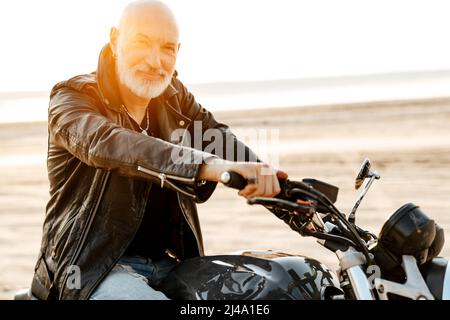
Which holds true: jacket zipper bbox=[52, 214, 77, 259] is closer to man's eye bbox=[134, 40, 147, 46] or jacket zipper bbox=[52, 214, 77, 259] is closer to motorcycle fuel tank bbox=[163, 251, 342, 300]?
motorcycle fuel tank bbox=[163, 251, 342, 300]

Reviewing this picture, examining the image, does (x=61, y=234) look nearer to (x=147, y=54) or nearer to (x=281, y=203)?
(x=147, y=54)

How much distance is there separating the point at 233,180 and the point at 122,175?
743 mm

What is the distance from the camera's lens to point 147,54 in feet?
9.84

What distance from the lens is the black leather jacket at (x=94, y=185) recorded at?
2.49 meters

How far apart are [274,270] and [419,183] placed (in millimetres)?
7363

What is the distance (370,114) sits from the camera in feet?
58.2

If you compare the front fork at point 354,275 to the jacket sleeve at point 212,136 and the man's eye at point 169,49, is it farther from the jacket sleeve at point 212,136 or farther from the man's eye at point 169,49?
the man's eye at point 169,49

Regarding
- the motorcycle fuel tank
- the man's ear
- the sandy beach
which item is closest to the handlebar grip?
the motorcycle fuel tank

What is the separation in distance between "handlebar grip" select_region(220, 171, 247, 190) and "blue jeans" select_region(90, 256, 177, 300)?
0.65m

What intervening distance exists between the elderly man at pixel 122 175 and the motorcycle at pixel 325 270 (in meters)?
0.24

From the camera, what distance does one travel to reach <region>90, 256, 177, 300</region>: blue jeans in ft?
8.47

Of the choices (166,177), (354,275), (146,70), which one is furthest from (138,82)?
(354,275)

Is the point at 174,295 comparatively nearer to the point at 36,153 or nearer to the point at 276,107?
the point at 36,153

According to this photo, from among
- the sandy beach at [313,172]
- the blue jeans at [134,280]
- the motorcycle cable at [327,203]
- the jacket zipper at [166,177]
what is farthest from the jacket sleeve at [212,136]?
the sandy beach at [313,172]
